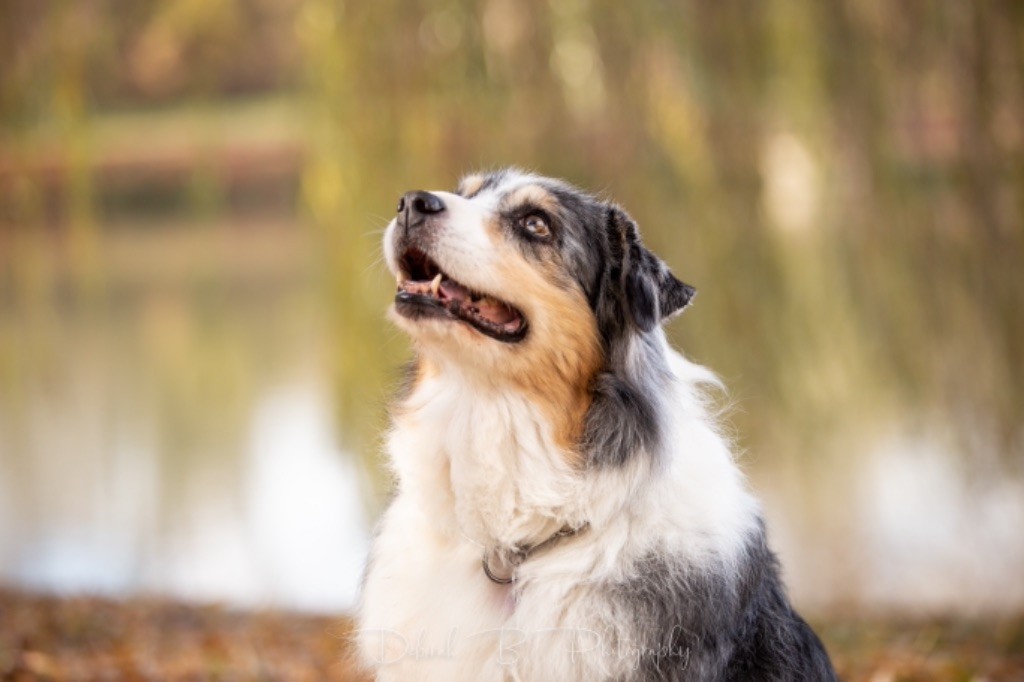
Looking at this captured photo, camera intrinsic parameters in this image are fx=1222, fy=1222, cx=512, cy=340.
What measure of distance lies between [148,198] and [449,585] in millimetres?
17062

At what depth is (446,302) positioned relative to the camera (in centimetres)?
289

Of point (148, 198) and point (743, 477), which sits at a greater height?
point (743, 477)

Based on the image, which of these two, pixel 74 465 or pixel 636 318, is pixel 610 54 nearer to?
pixel 636 318

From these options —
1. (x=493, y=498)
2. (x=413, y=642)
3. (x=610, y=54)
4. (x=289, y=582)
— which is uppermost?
(x=610, y=54)

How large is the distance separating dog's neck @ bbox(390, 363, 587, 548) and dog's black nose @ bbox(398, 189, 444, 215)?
40 centimetres

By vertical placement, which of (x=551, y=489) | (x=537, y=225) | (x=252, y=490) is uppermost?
(x=537, y=225)

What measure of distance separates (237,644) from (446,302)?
3.54 metres

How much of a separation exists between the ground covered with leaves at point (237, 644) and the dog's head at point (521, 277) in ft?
5.90

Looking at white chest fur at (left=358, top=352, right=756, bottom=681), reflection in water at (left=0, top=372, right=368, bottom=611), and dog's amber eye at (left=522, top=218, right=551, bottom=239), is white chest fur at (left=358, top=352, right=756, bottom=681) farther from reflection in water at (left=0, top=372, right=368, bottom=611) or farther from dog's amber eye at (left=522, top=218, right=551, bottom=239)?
reflection in water at (left=0, top=372, right=368, bottom=611)

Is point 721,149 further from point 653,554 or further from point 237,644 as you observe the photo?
point 653,554

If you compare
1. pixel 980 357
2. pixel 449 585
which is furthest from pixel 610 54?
pixel 449 585

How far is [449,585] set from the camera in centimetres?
288

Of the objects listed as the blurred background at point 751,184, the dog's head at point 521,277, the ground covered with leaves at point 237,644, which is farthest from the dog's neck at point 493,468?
the blurred background at point 751,184

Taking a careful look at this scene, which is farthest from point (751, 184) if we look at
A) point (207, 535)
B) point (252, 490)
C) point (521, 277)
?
point (252, 490)
